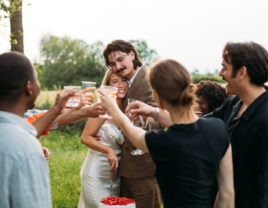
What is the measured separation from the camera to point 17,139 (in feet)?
4.99

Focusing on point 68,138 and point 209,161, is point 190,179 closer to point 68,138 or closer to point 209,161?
point 209,161

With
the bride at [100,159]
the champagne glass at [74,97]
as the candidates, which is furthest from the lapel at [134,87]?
the champagne glass at [74,97]

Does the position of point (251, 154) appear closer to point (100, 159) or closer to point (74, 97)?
point (74, 97)

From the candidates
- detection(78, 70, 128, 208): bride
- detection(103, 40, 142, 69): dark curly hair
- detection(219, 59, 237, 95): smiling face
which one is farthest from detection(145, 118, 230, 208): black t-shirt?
detection(103, 40, 142, 69): dark curly hair

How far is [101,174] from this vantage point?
378cm

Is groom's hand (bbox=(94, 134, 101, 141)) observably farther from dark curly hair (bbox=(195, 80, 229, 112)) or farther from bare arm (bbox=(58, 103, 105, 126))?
dark curly hair (bbox=(195, 80, 229, 112))

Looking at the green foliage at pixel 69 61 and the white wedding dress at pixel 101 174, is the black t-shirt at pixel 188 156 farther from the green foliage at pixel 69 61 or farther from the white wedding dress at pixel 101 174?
the green foliage at pixel 69 61

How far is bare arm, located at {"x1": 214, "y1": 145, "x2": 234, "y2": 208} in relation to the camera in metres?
2.02

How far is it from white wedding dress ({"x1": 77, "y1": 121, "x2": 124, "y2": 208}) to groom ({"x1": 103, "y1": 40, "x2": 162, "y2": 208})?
131 millimetres

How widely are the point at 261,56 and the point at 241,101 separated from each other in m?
0.51

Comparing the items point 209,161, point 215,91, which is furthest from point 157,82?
point 215,91

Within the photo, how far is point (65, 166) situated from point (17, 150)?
6.59 meters

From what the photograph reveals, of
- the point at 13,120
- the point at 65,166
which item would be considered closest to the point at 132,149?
the point at 13,120

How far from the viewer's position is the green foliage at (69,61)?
41.3 m
